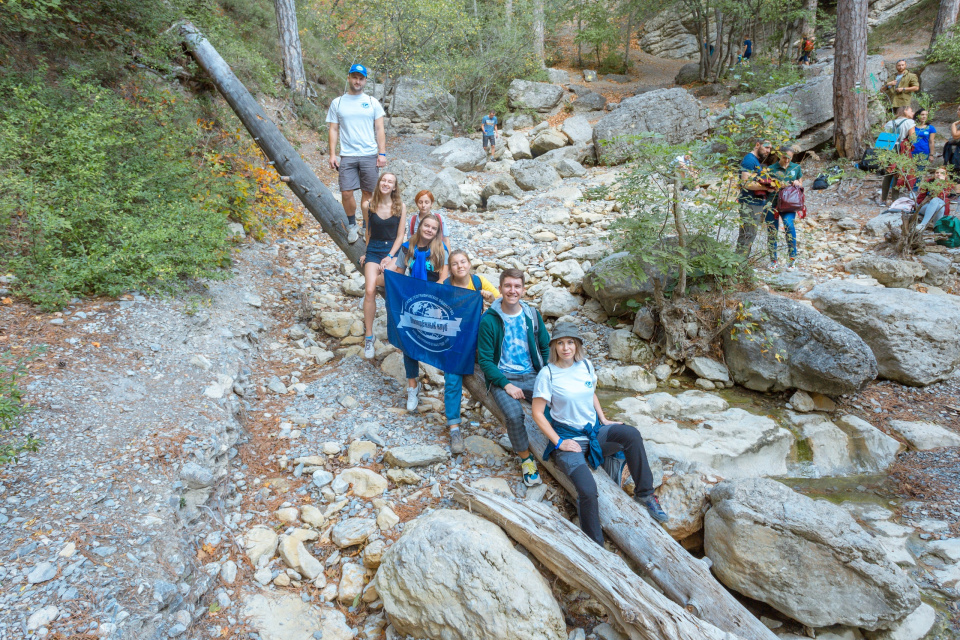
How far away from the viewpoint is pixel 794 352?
19.7ft

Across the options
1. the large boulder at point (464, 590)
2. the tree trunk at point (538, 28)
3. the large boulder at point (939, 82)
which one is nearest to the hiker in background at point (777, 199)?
the large boulder at point (464, 590)

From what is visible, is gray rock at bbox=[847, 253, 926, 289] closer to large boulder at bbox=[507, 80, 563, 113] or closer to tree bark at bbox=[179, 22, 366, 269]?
tree bark at bbox=[179, 22, 366, 269]

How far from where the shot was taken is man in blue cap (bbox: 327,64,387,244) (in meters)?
6.05

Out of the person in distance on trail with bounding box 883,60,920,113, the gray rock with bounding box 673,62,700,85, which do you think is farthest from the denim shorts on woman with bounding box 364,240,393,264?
the gray rock with bounding box 673,62,700,85

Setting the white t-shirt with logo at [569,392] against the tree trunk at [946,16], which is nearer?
the white t-shirt with logo at [569,392]

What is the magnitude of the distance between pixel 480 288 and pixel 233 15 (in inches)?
515

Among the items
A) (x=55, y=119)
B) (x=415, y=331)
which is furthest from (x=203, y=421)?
(x=55, y=119)

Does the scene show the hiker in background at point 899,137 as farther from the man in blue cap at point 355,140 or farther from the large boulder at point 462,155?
the large boulder at point 462,155

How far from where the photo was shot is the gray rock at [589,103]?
19828 millimetres

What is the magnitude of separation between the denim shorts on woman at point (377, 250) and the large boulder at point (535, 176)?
302 inches

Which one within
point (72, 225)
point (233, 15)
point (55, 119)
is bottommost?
point (72, 225)

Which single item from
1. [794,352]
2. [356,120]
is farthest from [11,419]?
[794,352]

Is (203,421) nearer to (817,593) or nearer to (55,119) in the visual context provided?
(55,119)

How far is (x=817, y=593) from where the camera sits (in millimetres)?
3594
